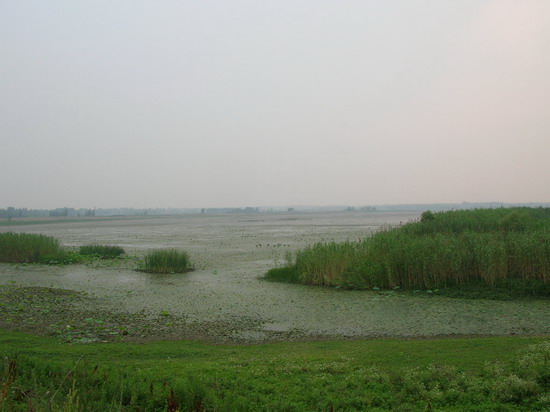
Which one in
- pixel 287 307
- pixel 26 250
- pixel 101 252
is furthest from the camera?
pixel 101 252

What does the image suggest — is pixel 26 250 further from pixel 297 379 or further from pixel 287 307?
→ pixel 297 379

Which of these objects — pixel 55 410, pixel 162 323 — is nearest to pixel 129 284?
pixel 162 323

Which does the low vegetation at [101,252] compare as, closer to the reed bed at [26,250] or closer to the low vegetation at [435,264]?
the reed bed at [26,250]

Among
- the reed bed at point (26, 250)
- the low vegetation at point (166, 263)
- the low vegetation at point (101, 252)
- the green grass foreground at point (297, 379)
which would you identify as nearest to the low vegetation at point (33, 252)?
the reed bed at point (26, 250)

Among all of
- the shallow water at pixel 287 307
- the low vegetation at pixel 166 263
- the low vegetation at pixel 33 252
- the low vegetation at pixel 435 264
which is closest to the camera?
the shallow water at pixel 287 307

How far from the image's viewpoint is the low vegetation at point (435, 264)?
1154 centimetres

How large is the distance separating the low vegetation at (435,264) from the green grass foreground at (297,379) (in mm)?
5934

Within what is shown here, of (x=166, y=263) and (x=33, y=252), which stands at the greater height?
(x=33, y=252)

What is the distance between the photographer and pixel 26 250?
21328 millimetres

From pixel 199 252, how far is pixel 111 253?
469cm

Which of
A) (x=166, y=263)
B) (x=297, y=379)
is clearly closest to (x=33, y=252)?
(x=166, y=263)

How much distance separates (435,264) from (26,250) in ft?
60.6

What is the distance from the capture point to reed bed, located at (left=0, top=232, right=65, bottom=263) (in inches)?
838

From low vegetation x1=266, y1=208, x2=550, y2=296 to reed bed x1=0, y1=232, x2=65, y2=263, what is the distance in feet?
39.6
